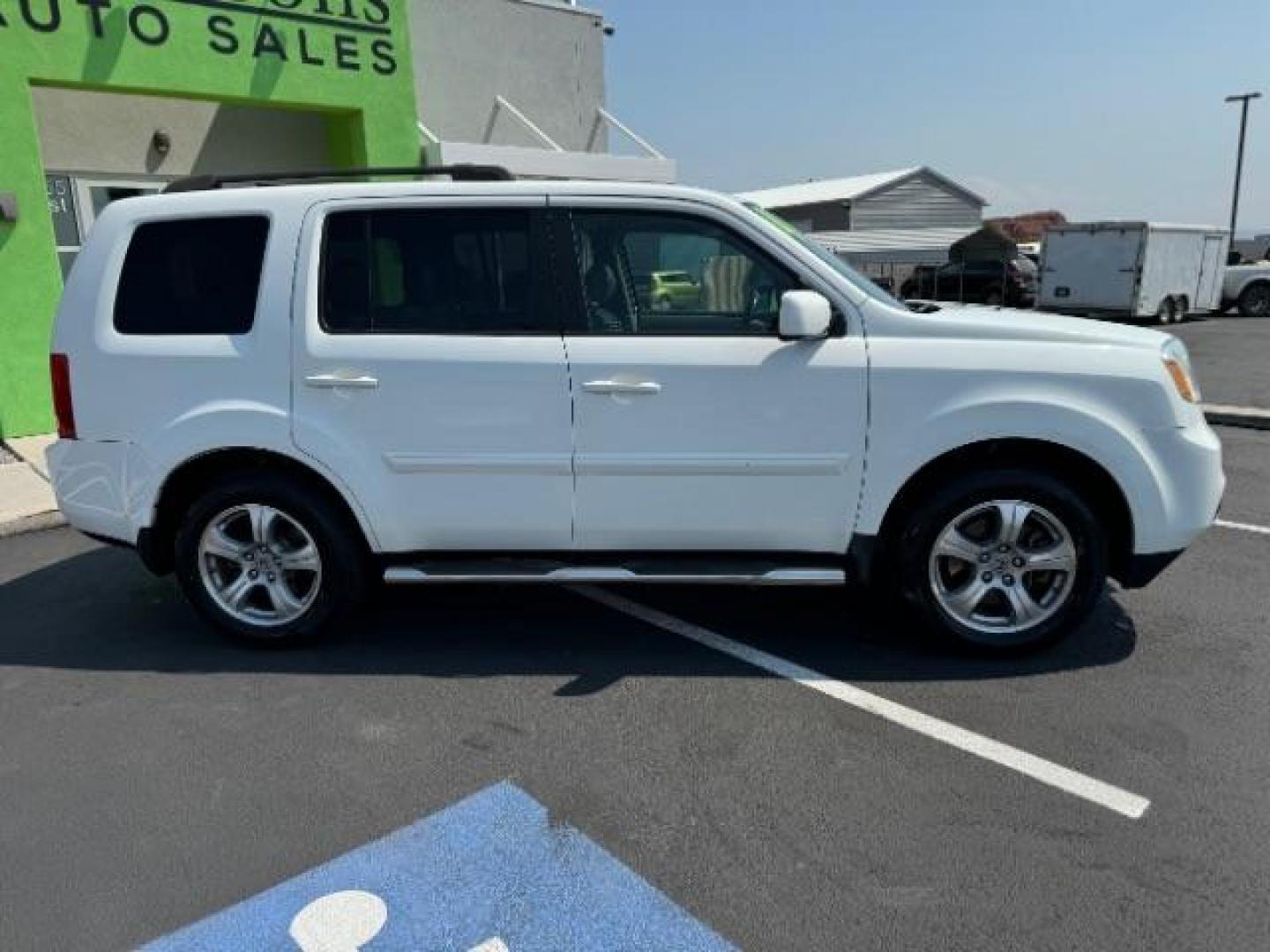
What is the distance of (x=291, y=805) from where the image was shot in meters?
2.80

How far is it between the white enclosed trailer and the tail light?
19821 millimetres

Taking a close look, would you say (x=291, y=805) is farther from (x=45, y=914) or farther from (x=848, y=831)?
(x=848, y=831)

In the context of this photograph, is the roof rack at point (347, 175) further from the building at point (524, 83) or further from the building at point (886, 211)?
the building at point (886, 211)

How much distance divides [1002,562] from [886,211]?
138ft

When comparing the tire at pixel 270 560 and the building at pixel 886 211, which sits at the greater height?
the building at pixel 886 211

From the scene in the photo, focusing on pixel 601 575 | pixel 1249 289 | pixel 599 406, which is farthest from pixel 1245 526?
pixel 1249 289

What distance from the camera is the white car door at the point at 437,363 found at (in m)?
3.50

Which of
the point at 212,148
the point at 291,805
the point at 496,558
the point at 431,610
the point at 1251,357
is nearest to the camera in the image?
the point at 291,805

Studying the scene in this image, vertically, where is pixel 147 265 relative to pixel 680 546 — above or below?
above

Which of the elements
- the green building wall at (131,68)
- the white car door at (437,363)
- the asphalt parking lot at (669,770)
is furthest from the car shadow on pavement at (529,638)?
the green building wall at (131,68)

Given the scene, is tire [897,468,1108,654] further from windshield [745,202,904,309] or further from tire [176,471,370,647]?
tire [176,471,370,647]

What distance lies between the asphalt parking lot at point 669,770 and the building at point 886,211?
35.2 m

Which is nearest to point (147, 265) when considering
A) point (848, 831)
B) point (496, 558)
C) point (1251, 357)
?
point (496, 558)

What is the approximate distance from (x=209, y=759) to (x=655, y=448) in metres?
1.96
